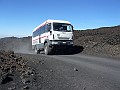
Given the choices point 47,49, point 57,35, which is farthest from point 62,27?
point 47,49

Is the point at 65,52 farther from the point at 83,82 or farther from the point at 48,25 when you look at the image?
the point at 83,82

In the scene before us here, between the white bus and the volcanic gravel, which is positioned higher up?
the white bus

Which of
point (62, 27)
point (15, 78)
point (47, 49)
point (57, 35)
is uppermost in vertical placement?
point (62, 27)

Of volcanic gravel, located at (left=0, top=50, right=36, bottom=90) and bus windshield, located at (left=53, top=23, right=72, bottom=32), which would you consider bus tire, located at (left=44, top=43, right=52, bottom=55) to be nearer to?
bus windshield, located at (left=53, top=23, right=72, bottom=32)

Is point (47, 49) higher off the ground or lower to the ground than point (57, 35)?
lower

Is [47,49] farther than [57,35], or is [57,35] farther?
[47,49]

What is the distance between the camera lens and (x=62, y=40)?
948 inches

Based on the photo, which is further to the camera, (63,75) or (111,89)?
(63,75)

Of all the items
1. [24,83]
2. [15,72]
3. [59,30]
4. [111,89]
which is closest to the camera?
[111,89]

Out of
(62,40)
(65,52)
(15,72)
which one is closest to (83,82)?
(15,72)

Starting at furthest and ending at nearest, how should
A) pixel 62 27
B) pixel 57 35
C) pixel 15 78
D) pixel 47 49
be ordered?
pixel 47 49 → pixel 62 27 → pixel 57 35 → pixel 15 78

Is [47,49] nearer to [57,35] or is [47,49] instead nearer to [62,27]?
[57,35]

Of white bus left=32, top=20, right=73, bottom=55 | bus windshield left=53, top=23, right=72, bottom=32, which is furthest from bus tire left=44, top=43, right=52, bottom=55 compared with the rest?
bus windshield left=53, top=23, right=72, bottom=32

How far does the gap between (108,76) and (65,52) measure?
15122mm
